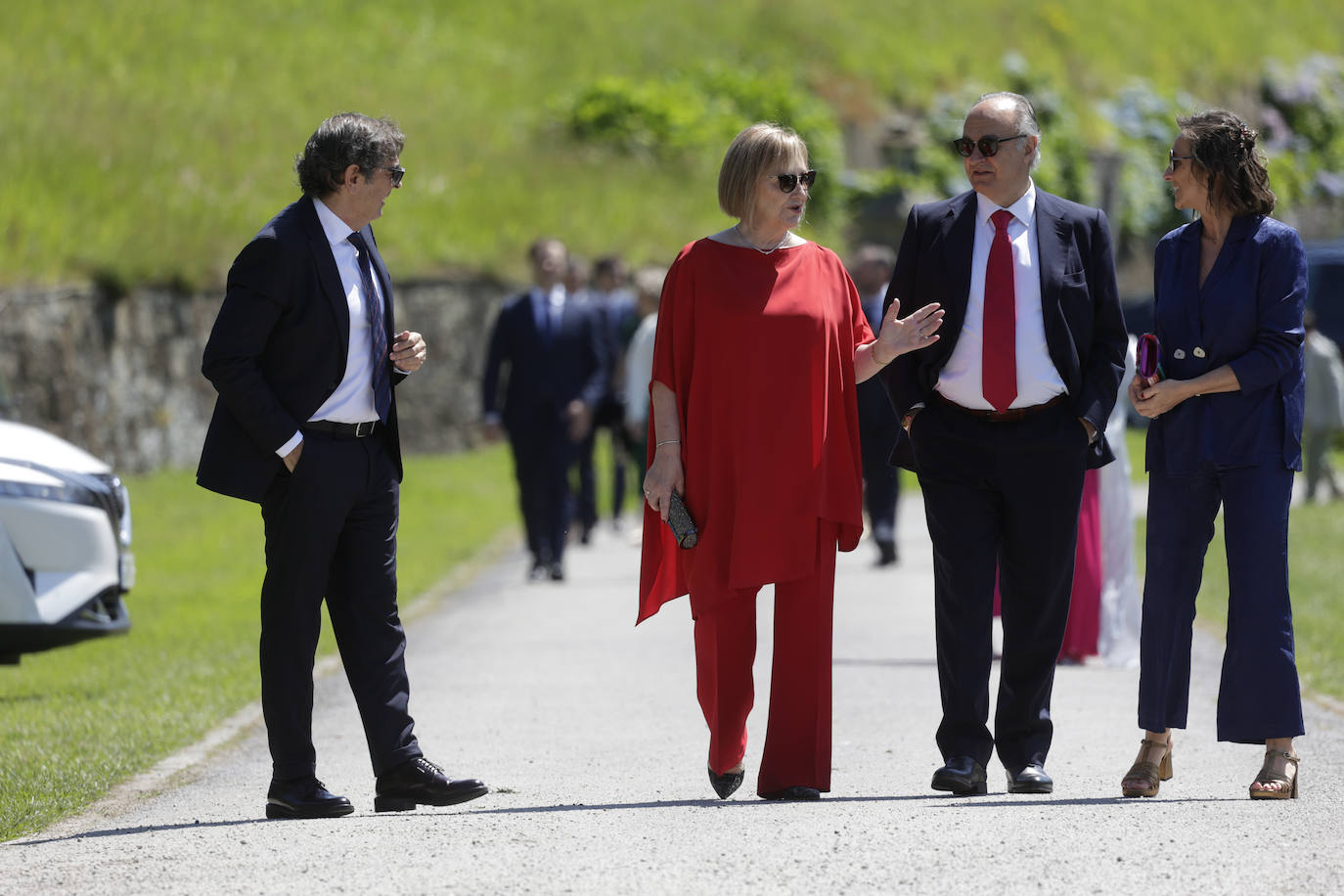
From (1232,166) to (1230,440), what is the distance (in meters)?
0.81

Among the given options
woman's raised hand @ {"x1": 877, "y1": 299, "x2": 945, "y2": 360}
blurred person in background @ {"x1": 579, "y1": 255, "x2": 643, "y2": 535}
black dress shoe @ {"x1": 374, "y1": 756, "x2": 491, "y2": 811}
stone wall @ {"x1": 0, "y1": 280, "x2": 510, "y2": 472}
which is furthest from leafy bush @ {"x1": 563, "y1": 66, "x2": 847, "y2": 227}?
black dress shoe @ {"x1": 374, "y1": 756, "x2": 491, "y2": 811}

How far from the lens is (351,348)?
637 centimetres

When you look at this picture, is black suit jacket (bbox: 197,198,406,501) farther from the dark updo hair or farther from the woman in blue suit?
the dark updo hair

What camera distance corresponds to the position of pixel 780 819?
5.98m

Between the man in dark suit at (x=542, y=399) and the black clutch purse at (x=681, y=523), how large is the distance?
26.0 ft

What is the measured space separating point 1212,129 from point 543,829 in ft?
9.27

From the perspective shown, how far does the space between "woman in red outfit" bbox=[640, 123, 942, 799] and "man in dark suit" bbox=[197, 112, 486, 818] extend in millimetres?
807

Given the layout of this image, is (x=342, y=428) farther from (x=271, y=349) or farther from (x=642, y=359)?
(x=642, y=359)

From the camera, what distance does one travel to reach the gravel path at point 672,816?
17.3 ft

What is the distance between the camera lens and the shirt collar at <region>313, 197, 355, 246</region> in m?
6.34

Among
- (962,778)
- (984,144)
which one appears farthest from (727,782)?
(984,144)

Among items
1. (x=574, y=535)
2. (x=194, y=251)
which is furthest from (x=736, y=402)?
(x=194, y=251)

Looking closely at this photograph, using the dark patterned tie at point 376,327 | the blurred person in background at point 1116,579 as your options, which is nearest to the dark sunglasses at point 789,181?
the dark patterned tie at point 376,327

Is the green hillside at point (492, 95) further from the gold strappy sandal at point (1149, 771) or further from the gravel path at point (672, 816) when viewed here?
the gold strappy sandal at point (1149, 771)
